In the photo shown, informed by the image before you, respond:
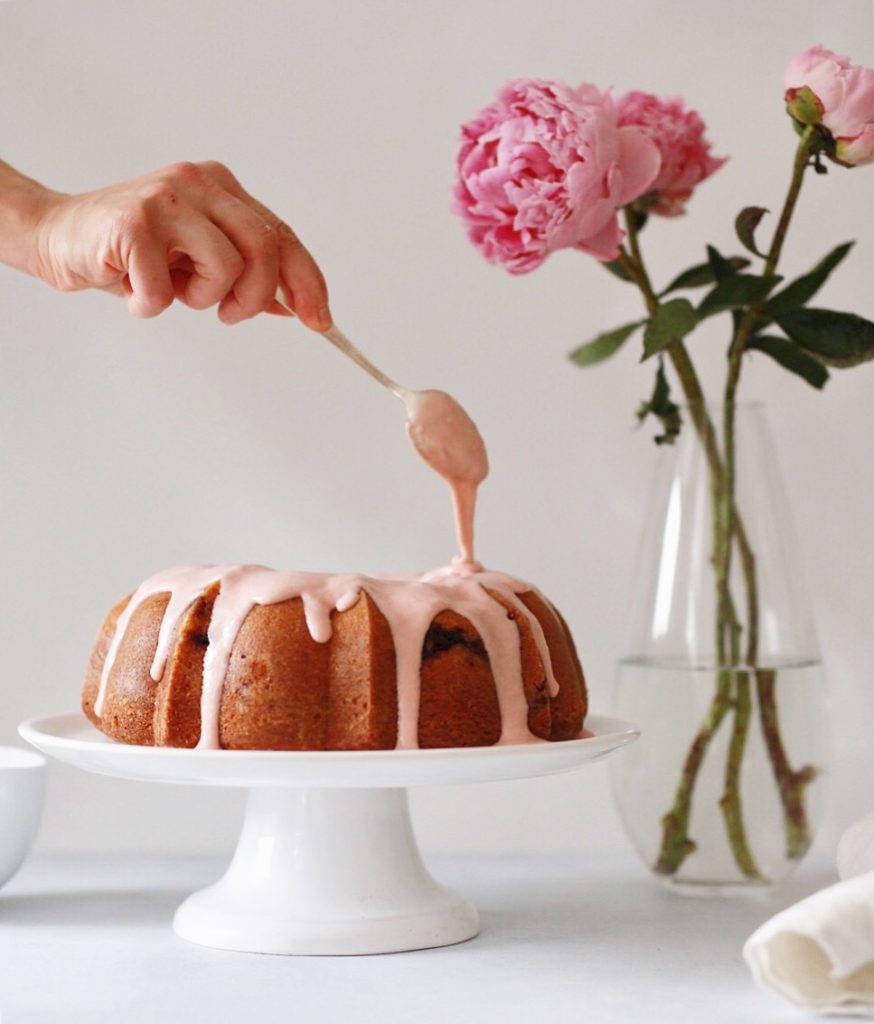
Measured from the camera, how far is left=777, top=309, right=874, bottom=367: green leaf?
133 cm

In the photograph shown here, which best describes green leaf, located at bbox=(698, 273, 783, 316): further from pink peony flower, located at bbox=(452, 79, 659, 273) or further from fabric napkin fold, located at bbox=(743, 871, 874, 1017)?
fabric napkin fold, located at bbox=(743, 871, 874, 1017)

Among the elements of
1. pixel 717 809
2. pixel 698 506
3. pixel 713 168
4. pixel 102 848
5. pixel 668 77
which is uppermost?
pixel 668 77

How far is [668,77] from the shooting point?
1.66 metres

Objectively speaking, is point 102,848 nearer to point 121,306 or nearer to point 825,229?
point 121,306

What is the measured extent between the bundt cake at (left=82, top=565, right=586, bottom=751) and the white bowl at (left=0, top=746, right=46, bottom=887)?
138mm

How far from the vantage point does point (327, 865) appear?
1146 millimetres

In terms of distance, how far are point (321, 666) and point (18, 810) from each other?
0.35 metres

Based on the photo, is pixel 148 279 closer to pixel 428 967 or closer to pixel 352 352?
pixel 352 352

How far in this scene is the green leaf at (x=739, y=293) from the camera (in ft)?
4.34

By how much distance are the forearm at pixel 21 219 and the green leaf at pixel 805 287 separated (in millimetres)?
654

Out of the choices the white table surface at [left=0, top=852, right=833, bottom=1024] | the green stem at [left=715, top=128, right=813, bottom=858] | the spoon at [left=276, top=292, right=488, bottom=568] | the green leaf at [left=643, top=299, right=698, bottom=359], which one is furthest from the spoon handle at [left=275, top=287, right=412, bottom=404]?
the white table surface at [left=0, top=852, right=833, bottom=1024]

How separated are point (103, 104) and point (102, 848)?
0.83m

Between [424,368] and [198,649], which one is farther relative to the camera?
[424,368]

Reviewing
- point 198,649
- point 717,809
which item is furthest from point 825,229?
point 198,649
